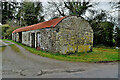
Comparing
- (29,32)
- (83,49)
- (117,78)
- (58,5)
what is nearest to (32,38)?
(29,32)

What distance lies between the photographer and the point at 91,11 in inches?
853

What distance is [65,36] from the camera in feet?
33.3

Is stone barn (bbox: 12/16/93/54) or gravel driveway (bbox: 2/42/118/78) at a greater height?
stone barn (bbox: 12/16/93/54)

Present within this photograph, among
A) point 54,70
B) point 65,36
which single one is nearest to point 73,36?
point 65,36

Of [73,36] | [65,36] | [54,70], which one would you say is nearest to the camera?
[54,70]

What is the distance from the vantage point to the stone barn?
385 inches

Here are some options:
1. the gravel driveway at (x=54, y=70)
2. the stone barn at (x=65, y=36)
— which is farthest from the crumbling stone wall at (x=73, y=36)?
the gravel driveway at (x=54, y=70)


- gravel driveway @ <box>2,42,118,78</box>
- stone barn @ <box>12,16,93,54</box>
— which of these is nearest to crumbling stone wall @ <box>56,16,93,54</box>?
stone barn @ <box>12,16,93,54</box>

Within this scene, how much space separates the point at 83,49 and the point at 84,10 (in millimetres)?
14019

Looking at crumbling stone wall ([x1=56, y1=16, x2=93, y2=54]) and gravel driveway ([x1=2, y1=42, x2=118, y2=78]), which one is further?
crumbling stone wall ([x1=56, y1=16, x2=93, y2=54])

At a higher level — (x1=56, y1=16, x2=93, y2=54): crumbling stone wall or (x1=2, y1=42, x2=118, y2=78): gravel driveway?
(x1=56, y1=16, x2=93, y2=54): crumbling stone wall

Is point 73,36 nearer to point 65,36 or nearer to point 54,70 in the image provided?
point 65,36

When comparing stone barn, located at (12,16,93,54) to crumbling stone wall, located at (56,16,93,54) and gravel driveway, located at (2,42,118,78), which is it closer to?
crumbling stone wall, located at (56,16,93,54)

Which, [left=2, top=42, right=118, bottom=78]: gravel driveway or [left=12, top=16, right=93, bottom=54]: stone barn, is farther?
[left=12, top=16, right=93, bottom=54]: stone barn
